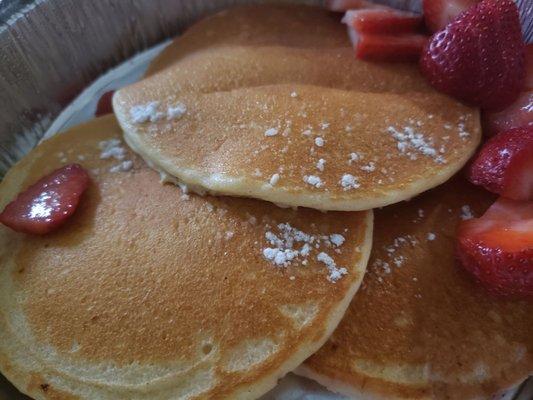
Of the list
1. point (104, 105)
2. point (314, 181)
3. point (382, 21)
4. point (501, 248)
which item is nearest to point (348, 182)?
point (314, 181)

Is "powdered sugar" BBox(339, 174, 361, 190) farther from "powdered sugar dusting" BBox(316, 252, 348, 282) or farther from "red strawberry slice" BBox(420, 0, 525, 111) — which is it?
"red strawberry slice" BBox(420, 0, 525, 111)

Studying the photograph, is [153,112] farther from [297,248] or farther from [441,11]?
[441,11]

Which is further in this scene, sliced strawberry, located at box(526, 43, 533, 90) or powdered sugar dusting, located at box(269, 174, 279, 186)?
sliced strawberry, located at box(526, 43, 533, 90)

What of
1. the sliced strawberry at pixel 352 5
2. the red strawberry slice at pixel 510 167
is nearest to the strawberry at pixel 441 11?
the sliced strawberry at pixel 352 5

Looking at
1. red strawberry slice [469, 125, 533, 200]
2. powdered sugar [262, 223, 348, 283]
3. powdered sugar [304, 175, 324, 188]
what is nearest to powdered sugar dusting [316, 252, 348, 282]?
powdered sugar [262, 223, 348, 283]

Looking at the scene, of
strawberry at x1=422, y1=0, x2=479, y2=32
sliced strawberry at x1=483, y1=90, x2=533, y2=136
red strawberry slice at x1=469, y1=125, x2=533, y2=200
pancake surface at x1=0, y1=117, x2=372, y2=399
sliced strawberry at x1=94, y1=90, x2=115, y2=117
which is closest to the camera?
pancake surface at x1=0, y1=117, x2=372, y2=399
